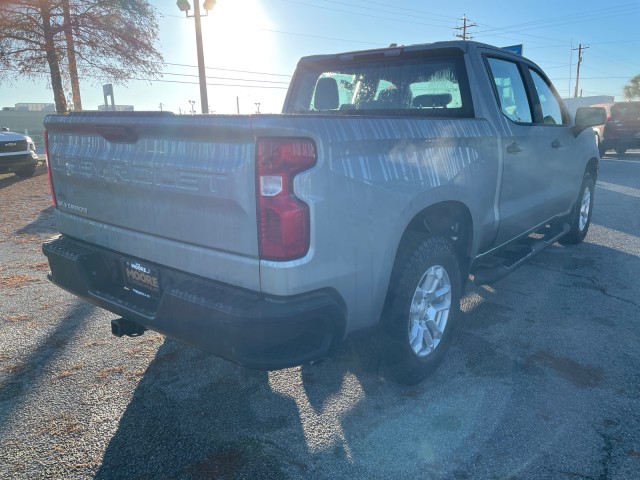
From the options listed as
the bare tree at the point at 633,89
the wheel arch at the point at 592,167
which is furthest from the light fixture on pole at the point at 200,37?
the bare tree at the point at 633,89

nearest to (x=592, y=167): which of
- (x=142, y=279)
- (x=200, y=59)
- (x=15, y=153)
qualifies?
(x=142, y=279)

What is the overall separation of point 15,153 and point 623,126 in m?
18.3

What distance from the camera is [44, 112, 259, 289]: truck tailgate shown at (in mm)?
2102

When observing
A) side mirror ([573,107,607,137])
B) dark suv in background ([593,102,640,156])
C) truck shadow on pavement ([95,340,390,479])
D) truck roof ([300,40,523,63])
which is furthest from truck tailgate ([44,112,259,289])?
dark suv in background ([593,102,640,156])

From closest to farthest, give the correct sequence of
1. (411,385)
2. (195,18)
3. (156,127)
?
1. (156,127)
2. (411,385)
3. (195,18)

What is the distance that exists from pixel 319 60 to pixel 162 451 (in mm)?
3250

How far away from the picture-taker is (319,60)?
4.29 meters

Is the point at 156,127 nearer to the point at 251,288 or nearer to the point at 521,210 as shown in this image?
the point at 251,288

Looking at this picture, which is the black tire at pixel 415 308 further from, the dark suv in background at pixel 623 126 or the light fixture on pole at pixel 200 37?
the dark suv in background at pixel 623 126

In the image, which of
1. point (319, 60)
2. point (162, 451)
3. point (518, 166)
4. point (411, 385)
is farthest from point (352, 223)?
point (319, 60)

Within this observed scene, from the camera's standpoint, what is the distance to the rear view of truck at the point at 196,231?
6.70ft

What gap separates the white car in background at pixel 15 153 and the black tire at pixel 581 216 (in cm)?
1251

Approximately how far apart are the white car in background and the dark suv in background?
17072 mm

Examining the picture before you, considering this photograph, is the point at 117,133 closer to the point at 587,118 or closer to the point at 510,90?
the point at 510,90
